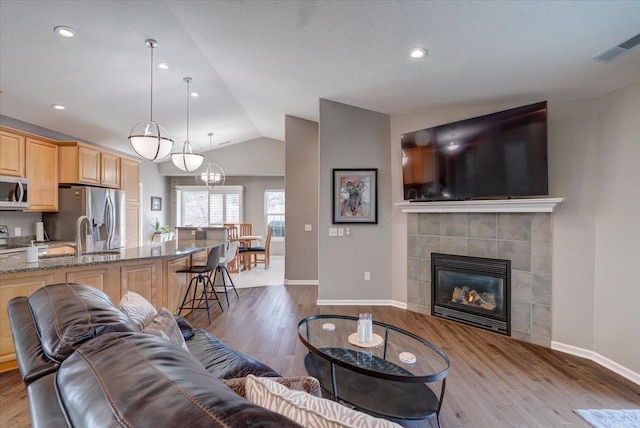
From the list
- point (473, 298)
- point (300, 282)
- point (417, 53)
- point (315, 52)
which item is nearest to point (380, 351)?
point (473, 298)

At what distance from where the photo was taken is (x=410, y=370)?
1.81m

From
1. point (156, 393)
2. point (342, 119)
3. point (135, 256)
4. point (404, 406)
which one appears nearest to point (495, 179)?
point (342, 119)

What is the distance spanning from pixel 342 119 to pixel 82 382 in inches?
163

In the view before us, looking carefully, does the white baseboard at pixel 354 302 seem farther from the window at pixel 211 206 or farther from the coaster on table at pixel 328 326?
the window at pixel 211 206

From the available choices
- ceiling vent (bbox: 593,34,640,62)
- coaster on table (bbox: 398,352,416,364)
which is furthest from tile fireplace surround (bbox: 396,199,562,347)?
coaster on table (bbox: 398,352,416,364)

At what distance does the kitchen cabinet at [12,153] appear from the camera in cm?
378

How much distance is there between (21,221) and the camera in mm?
4434

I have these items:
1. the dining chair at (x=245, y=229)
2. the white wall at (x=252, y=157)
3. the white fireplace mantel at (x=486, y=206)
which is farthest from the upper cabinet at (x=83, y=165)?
the white fireplace mantel at (x=486, y=206)

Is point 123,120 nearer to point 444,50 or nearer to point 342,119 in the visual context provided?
point 342,119

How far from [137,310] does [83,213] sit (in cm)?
399

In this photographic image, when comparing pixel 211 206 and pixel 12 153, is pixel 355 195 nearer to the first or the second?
pixel 12 153

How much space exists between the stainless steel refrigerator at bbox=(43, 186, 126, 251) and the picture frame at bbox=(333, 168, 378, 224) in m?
3.60

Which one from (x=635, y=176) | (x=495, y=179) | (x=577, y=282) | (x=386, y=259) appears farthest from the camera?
(x=386, y=259)

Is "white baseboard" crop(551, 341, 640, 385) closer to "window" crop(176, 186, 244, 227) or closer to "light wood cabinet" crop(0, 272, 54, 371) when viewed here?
"light wood cabinet" crop(0, 272, 54, 371)
